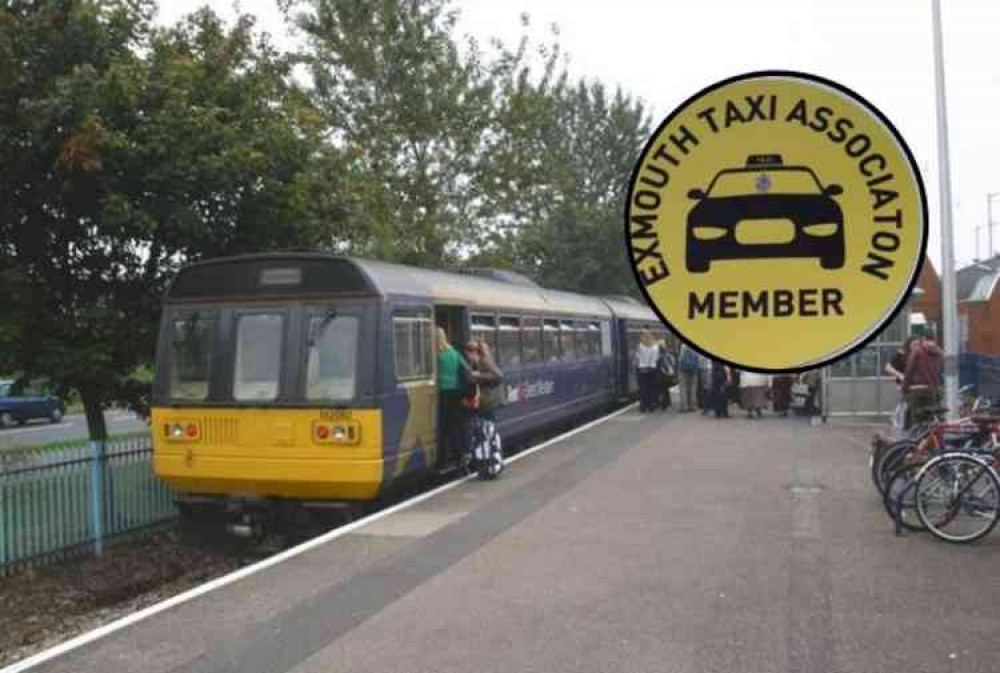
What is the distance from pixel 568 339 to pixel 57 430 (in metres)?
19.0

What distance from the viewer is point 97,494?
1152cm

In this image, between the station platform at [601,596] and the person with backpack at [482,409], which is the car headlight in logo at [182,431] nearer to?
the station platform at [601,596]

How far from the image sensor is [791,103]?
3.39 feet

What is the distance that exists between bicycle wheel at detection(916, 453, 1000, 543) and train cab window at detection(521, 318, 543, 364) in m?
8.50

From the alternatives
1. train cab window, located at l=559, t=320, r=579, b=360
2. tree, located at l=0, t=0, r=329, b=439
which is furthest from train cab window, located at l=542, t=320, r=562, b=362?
tree, located at l=0, t=0, r=329, b=439

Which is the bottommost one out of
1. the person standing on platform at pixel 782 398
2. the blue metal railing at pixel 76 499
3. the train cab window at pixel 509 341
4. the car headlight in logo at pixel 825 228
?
the blue metal railing at pixel 76 499

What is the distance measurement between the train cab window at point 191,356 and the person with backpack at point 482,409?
3193 millimetres

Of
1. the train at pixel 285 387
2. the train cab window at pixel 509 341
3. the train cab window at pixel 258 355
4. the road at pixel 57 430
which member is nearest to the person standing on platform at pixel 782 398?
the train cab window at pixel 509 341

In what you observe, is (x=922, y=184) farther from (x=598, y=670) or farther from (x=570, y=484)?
(x=570, y=484)

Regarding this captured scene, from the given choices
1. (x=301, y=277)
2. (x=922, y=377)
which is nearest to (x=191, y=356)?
(x=301, y=277)

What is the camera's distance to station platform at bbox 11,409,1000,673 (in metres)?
6.28

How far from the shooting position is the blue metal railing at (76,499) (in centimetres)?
1042

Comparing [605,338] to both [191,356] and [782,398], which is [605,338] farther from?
[191,356]

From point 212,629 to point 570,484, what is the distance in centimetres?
640
